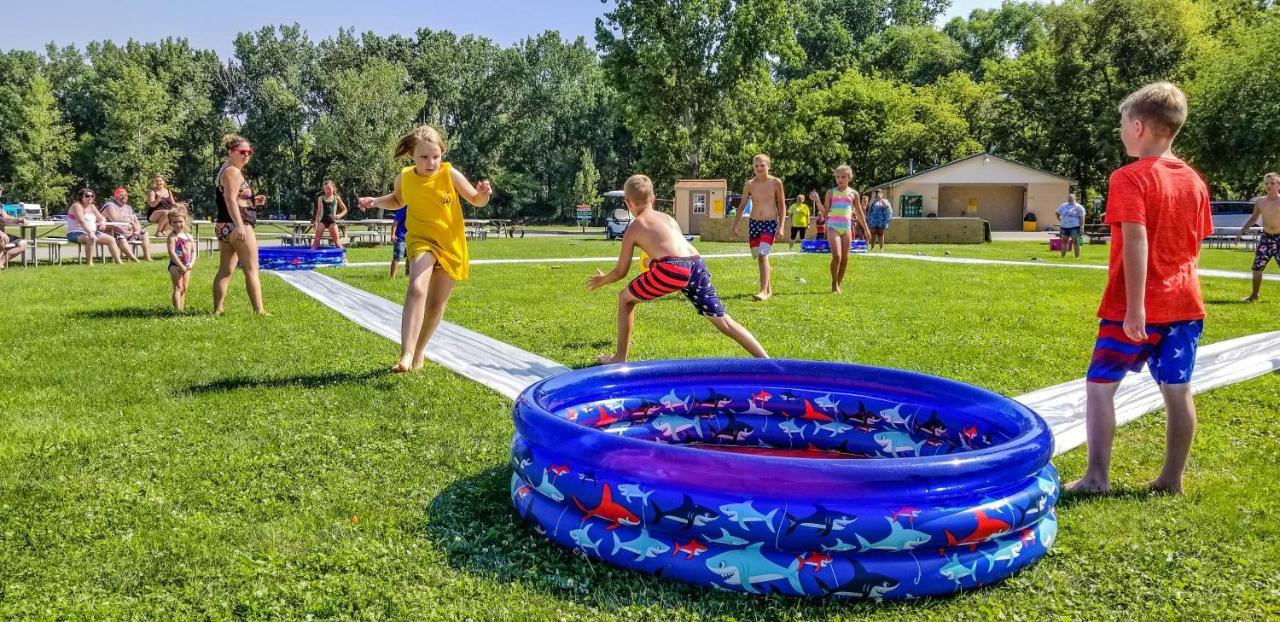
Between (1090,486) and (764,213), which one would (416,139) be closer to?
(1090,486)

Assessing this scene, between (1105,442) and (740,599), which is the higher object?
(1105,442)

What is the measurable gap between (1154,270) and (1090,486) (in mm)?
1028

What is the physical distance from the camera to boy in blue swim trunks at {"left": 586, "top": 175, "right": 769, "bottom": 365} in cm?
620

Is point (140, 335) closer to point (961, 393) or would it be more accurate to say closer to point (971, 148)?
point (961, 393)

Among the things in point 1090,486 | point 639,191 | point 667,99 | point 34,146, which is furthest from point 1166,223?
point 34,146

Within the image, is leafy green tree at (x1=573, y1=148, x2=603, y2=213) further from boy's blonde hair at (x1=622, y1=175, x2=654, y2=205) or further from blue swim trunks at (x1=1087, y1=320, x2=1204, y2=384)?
blue swim trunks at (x1=1087, y1=320, x2=1204, y2=384)

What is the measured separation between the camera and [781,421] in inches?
193

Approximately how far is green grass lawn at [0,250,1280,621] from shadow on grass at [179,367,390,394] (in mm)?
27

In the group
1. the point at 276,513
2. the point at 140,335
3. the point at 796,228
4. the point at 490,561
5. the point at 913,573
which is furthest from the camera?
the point at 796,228

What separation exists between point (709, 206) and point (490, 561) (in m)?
38.1

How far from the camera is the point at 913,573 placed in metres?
2.82

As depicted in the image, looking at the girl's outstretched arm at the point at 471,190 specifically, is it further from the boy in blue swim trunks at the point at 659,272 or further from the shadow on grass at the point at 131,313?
the shadow on grass at the point at 131,313

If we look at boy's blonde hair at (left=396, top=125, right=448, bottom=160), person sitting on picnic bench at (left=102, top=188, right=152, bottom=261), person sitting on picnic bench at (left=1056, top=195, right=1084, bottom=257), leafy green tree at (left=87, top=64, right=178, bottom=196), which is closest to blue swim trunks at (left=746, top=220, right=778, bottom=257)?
boy's blonde hair at (left=396, top=125, right=448, bottom=160)

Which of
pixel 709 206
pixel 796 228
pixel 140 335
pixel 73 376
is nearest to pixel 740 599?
pixel 73 376
